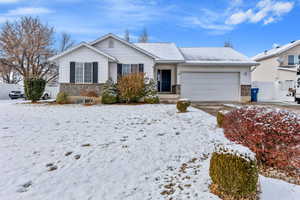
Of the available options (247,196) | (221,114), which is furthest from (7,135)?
(221,114)

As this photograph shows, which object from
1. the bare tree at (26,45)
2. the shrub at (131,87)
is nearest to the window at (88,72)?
the shrub at (131,87)

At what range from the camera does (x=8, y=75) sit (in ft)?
83.6

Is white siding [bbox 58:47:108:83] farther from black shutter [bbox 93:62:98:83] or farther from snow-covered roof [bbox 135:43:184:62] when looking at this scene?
snow-covered roof [bbox 135:43:184:62]

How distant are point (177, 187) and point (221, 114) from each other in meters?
3.51

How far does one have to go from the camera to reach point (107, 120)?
22.3 feet

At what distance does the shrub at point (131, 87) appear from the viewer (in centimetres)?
1146

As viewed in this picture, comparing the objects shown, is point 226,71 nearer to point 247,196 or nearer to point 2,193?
point 247,196

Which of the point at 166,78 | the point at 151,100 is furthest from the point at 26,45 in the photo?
the point at 151,100

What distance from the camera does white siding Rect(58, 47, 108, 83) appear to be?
12.9m

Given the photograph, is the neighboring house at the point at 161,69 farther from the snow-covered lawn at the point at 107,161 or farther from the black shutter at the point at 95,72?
the snow-covered lawn at the point at 107,161

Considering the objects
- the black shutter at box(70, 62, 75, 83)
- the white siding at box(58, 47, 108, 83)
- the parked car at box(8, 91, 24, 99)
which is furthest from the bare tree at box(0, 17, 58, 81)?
the black shutter at box(70, 62, 75, 83)

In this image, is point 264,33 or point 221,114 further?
point 264,33

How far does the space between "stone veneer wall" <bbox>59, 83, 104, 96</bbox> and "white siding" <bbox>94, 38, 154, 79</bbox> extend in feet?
9.31

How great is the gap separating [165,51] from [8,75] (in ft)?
80.8
